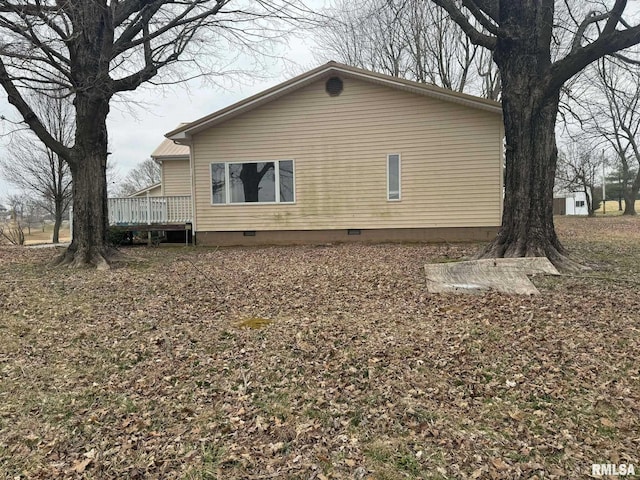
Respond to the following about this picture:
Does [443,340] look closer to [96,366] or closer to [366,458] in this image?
[366,458]

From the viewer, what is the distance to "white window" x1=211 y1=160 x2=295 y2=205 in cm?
1239

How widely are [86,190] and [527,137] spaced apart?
895 centimetres

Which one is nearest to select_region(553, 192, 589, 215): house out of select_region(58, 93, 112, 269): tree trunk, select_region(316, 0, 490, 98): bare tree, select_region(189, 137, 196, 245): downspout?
select_region(316, 0, 490, 98): bare tree

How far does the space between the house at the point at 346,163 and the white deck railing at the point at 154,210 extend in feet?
1.86

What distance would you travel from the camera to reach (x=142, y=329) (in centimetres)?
488

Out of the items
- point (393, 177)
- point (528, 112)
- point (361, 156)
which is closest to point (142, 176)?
point (361, 156)

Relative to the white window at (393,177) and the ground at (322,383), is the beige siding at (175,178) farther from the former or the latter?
the ground at (322,383)

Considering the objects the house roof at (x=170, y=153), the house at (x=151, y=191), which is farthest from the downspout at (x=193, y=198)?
the house at (x=151, y=191)

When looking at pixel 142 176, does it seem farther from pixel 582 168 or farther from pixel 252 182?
pixel 582 168

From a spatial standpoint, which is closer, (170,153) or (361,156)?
(361,156)

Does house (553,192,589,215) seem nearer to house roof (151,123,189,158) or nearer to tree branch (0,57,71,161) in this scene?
house roof (151,123,189,158)

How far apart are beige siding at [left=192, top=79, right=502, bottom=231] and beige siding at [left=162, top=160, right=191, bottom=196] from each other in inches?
184

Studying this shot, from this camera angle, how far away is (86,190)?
880 cm

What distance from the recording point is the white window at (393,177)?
11.8 m
